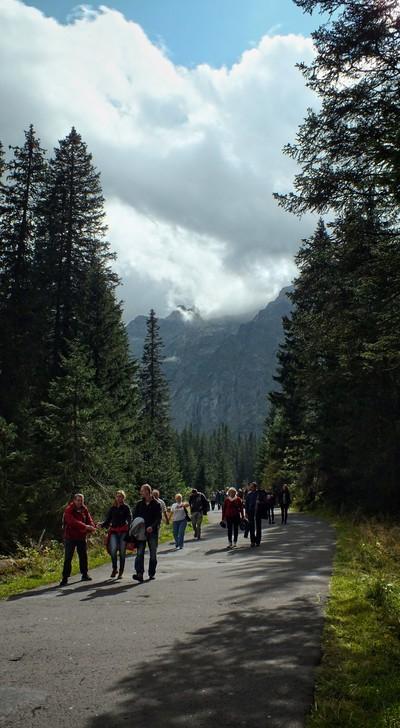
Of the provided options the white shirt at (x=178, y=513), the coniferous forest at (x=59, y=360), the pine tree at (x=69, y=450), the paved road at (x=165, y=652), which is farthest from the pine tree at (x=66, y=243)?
the paved road at (x=165, y=652)

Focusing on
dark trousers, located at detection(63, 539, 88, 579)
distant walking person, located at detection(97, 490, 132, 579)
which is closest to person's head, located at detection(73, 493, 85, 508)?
dark trousers, located at detection(63, 539, 88, 579)

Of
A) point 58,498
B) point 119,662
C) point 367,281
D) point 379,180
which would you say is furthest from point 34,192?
point 119,662

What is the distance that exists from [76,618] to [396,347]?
956 cm

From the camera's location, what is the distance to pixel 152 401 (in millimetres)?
49500

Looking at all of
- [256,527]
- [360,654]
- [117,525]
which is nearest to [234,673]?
[360,654]

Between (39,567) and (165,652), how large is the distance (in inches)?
298

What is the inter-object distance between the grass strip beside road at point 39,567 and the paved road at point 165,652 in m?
0.84

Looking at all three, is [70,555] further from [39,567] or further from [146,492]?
[146,492]

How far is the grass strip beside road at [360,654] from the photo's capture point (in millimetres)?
3979

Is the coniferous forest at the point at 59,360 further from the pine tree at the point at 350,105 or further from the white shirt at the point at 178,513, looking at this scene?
the pine tree at the point at 350,105

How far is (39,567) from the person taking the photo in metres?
12.3

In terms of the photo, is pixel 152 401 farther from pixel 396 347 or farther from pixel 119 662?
pixel 119 662

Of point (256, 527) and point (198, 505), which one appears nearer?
point (256, 527)

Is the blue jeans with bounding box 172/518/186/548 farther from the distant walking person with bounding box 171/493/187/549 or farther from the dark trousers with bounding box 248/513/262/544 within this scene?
the dark trousers with bounding box 248/513/262/544
